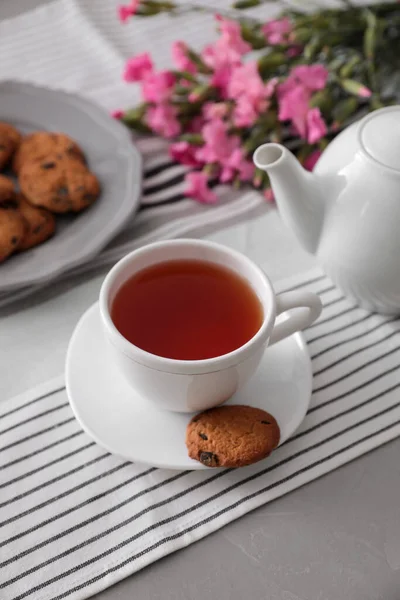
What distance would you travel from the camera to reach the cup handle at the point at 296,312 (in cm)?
53

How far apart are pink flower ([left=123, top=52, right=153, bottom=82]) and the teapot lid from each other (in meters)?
0.37

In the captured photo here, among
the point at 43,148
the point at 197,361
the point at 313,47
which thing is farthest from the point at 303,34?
the point at 197,361

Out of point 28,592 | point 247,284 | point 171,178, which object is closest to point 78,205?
point 171,178

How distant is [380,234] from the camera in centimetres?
56

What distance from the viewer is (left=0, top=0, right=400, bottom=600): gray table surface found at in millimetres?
470

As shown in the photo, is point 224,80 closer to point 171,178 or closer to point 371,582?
point 171,178

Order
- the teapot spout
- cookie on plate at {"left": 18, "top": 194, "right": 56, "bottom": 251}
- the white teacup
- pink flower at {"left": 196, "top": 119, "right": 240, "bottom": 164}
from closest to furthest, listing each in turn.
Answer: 1. the white teacup
2. the teapot spout
3. cookie on plate at {"left": 18, "top": 194, "right": 56, "bottom": 251}
4. pink flower at {"left": 196, "top": 119, "right": 240, "bottom": 164}

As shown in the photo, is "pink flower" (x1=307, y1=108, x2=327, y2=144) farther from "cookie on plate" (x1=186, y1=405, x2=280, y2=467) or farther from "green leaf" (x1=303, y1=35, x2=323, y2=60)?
"cookie on plate" (x1=186, y1=405, x2=280, y2=467)

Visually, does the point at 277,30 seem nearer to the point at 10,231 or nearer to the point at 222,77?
the point at 222,77

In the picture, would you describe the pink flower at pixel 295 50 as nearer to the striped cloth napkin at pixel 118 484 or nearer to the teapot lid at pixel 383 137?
the teapot lid at pixel 383 137

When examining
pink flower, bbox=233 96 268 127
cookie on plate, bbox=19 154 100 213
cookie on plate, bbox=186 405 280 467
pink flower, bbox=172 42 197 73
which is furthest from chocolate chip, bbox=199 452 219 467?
pink flower, bbox=172 42 197 73

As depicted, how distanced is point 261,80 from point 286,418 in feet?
1.53

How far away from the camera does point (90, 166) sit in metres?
0.79

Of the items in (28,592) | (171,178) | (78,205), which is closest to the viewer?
(28,592)
